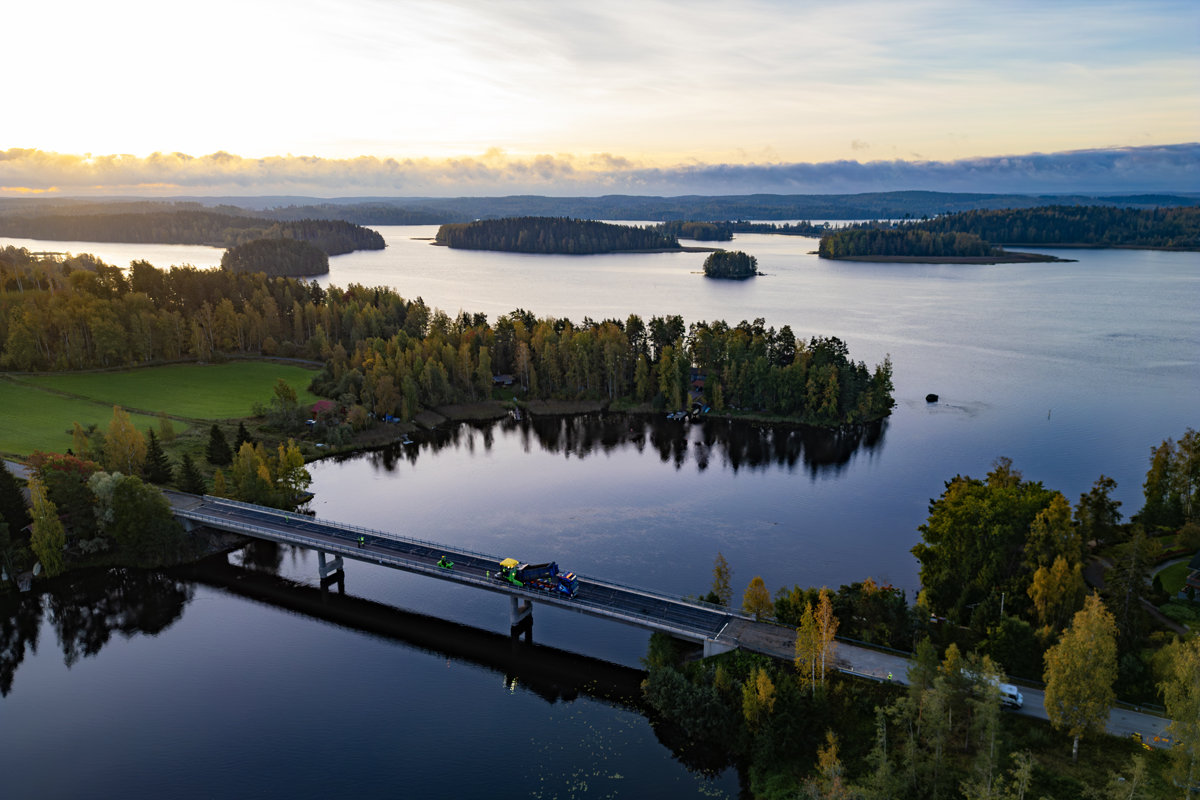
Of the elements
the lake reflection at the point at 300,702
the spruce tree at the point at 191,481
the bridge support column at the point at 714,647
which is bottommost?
the lake reflection at the point at 300,702

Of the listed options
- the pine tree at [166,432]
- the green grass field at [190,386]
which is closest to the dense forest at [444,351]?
the green grass field at [190,386]

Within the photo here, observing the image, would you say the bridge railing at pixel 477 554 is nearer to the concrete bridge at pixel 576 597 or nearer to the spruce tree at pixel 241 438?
the concrete bridge at pixel 576 597

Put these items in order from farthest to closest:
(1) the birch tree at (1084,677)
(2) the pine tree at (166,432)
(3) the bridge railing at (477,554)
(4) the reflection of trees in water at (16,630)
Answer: (2) the pine tree at (166,432)
(4) the reflection of trees in water at (16,630)
(3) the bridge railing at (477,554)
(1) the birch tree at (1084,677)

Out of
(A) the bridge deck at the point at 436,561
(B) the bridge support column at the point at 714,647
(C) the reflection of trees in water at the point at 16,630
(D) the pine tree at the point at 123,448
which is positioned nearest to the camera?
(B) the bridge support column at the point at 714,647

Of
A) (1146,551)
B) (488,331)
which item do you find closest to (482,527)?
(1146,551)

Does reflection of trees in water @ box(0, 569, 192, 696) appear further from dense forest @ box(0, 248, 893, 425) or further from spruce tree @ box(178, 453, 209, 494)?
dense forest @ box(0, 248, 893, 425)

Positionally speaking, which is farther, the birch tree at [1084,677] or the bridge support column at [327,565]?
the bridge support column at [327,565]
